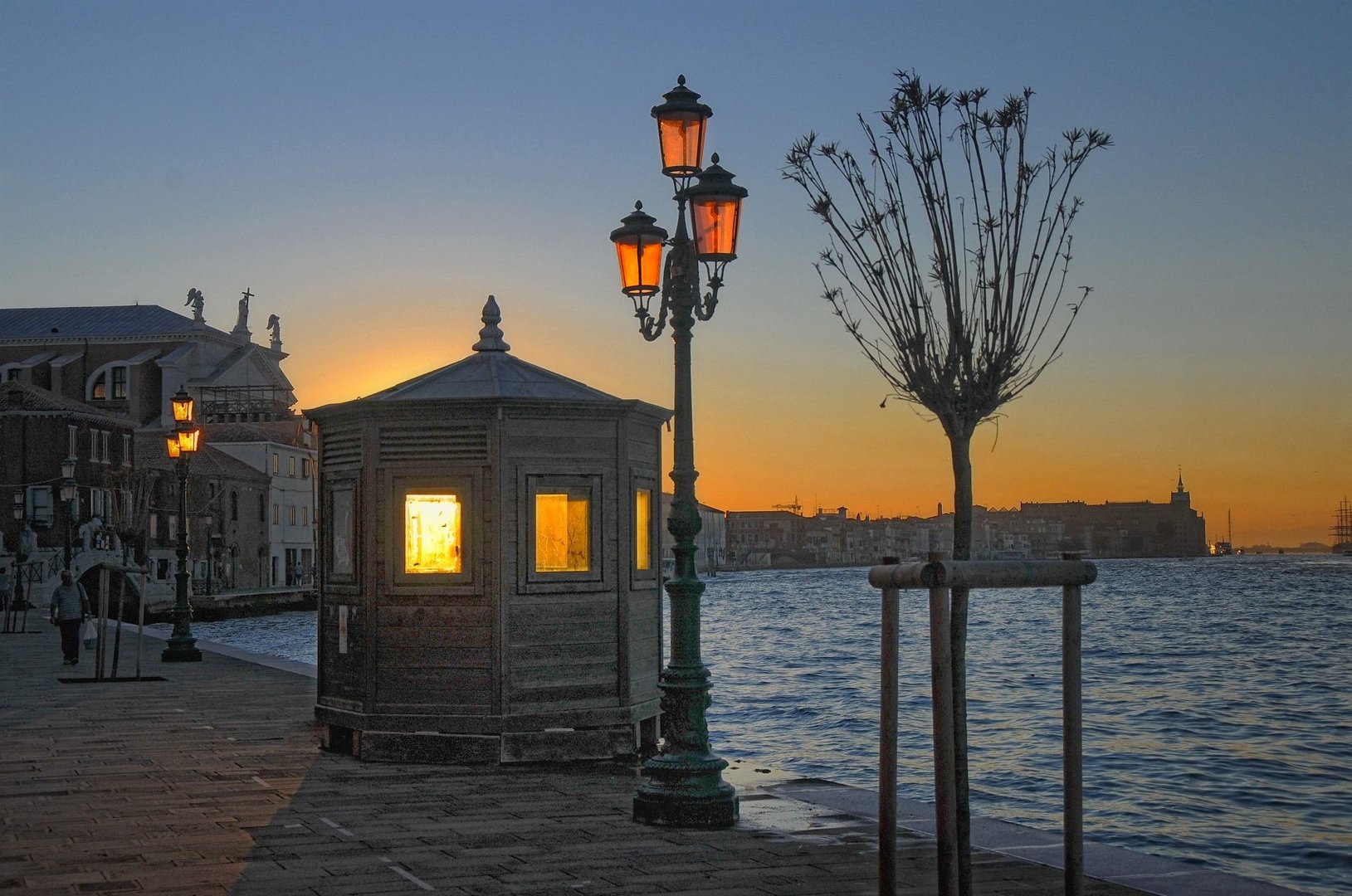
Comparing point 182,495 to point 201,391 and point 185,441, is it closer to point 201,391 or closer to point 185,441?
point 185,441

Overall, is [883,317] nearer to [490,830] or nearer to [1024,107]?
[1024,107]

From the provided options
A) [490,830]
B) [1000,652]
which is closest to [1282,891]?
[490,830]

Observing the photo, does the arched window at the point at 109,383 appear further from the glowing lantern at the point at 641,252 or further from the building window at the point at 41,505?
the glowing lantern at the point at 641,252

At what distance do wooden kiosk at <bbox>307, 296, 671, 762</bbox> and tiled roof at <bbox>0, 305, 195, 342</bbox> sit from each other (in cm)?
9024

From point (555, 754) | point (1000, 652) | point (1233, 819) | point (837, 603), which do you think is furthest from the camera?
point (837, 603)

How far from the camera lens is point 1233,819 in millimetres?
17703

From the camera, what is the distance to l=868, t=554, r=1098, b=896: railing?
277 inches

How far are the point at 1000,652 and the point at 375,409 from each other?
41.3 meters

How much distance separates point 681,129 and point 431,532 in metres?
4.80

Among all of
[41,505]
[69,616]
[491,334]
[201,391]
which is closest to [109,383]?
[201,391]

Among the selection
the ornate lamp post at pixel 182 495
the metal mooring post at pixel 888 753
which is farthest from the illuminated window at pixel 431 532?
the ornate lamp post at pixel 182 495

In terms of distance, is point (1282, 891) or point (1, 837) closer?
point (1282, 891)

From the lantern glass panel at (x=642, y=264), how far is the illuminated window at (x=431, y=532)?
3.17m

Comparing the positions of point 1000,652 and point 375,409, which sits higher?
point 375,409
